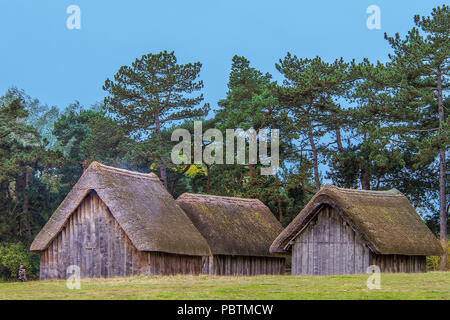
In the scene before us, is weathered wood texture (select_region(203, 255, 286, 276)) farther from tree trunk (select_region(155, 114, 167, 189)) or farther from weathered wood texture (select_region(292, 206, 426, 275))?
tree trunk (select_region(155, 114, 167, 189))

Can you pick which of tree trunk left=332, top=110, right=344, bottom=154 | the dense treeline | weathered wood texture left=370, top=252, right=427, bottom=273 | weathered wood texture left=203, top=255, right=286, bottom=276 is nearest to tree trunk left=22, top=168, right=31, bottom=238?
the dense treeline

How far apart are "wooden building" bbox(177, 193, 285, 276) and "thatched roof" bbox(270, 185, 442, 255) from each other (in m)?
4.16

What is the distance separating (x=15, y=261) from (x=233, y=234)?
21.7m

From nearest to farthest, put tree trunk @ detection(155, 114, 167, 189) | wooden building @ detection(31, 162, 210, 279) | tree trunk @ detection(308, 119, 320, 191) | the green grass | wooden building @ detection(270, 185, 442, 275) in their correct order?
1. the green grass
2. wooden building @ detection(31, 162, 210, 279)
3. wooden building @ detection(270, 185, 442, 275)
4. tree trunk @ detection(308, 119, 320, 191)
5. tree trunk @ detection(155, 114, 167, 189)

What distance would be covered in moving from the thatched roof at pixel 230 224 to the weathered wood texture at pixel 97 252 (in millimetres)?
4595

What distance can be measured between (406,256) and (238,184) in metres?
20.9

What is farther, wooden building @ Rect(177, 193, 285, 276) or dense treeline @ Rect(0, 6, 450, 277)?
dense treeline @ Rect(0, 6, 450, 277)

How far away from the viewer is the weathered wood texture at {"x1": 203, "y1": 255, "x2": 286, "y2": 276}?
36.3 m

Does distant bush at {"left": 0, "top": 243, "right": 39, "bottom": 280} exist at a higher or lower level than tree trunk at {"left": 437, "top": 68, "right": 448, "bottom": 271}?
lower

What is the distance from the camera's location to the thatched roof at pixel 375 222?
101 ft

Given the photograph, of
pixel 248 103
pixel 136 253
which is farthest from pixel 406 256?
pixel 248 103

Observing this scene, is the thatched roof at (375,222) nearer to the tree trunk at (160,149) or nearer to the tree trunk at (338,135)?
the tree trunk at (338,135)

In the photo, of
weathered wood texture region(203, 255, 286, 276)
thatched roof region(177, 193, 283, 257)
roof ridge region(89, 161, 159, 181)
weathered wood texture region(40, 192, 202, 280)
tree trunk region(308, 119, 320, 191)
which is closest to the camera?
weathered wood texture region(40, 192, 202, 280)
